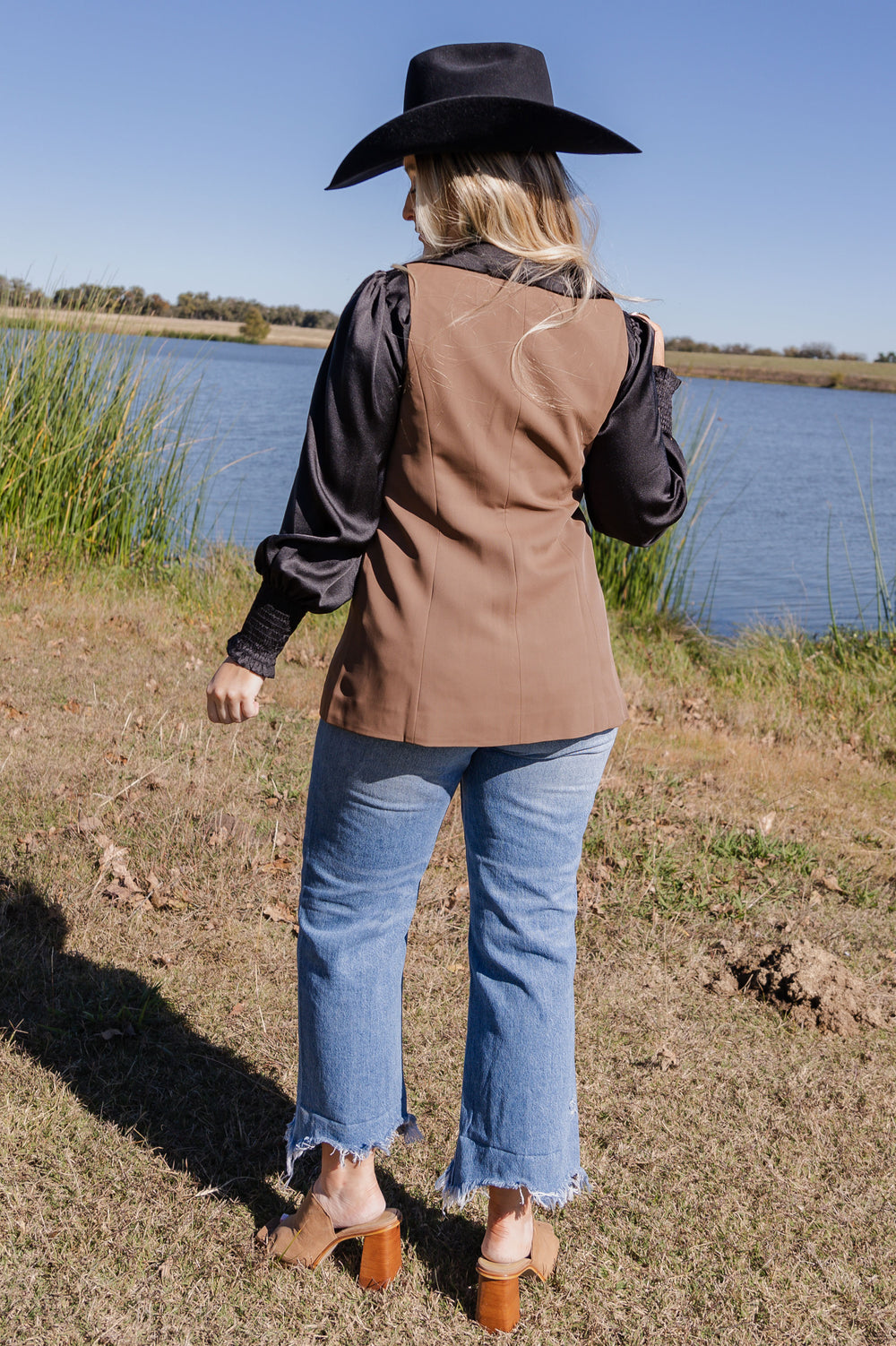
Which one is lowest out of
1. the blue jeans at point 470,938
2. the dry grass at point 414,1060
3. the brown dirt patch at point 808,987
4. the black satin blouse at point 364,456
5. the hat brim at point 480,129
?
the dry grass at point 414,1060

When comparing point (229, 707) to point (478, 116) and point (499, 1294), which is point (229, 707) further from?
point (499, 1294)

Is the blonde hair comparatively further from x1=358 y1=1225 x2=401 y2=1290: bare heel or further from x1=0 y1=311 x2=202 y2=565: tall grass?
x1=0 y1=311 x2=202 y2=565: tall grass

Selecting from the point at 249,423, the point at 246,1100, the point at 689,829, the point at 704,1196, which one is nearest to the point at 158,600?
the point at 689,829

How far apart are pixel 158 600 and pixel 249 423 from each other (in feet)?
39.5

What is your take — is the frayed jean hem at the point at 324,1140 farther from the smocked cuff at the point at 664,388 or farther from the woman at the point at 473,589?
the smocked cuff at the point at 664,388

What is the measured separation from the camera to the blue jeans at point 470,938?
167 centimetres

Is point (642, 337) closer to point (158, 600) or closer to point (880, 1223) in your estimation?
point (880, 1223)

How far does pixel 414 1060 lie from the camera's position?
8.87ft

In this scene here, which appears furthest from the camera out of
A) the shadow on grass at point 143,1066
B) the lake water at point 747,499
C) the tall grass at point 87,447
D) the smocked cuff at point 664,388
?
the lake water at point 747,499

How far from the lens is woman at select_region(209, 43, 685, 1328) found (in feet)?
4.93

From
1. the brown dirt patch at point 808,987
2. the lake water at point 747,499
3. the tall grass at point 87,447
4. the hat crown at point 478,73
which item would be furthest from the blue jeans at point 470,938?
the tall grass at point 87,447

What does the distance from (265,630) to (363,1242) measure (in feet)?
3.83

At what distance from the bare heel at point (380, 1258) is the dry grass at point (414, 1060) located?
0.03 m

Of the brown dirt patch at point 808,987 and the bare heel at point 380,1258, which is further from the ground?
the brown dirt patch at point 808,987
